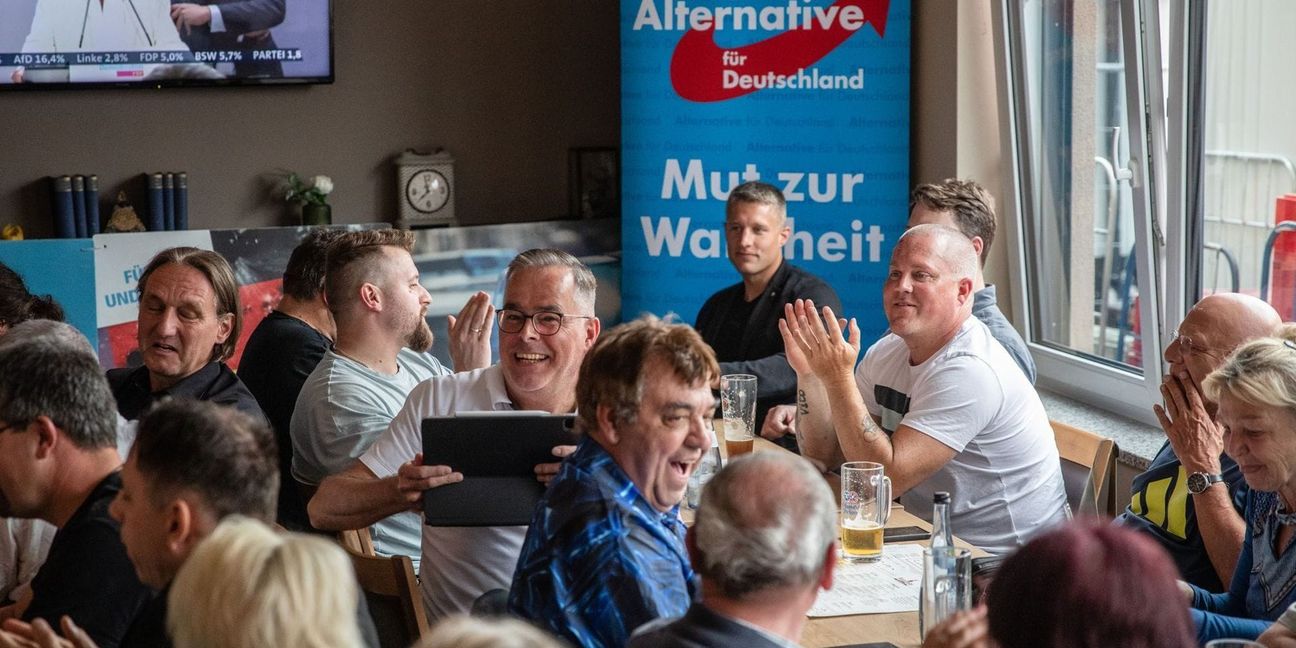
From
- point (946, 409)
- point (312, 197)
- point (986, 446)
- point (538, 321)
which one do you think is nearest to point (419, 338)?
point (538, 321)

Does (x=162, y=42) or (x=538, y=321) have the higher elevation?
(x=162, y=42)

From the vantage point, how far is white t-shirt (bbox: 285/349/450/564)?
356 cm

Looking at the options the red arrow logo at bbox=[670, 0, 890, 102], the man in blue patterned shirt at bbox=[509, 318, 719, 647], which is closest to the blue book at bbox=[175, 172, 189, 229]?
the red arrow logo at bbox=[670, 0, 890, 102]

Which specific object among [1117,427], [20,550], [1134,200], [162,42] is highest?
[162,42]

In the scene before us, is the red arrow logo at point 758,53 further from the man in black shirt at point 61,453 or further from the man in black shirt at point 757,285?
the man in black shirt at point 61,453

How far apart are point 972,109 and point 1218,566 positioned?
10.6ft

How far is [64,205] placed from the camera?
6359 millimetres

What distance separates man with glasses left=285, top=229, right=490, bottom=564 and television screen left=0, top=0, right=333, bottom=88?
294cm

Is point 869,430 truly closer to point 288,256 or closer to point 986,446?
point 986,446

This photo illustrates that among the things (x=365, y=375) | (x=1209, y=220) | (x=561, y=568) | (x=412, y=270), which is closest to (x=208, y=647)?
(x=561, y=568)

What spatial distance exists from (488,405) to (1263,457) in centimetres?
168

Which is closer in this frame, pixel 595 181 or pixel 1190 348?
pixel 1190 348

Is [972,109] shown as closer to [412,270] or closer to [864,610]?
[412,270]

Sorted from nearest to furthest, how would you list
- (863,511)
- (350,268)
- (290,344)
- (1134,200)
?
(863,511) → (350,268) → (290,344) → (1134,200)
